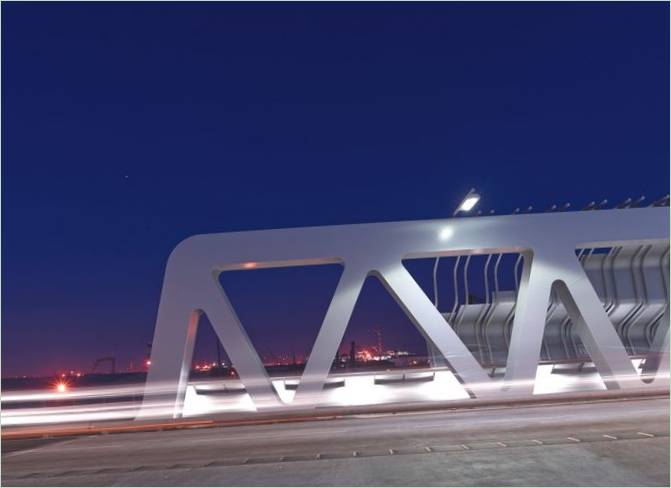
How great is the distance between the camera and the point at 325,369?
1398 centimetres

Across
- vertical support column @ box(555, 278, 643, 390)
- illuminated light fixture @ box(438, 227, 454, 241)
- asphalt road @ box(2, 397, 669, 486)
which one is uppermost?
illuminated light fixture @ box(438, 227, 454, 241)

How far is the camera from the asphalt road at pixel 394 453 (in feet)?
20.1

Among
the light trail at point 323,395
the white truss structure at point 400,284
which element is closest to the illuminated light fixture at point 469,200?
the white truss structure at point 400,284

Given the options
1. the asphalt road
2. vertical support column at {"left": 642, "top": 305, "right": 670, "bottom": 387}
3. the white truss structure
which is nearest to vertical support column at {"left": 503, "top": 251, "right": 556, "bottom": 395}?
the white truss structure

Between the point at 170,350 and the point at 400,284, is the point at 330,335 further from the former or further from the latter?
the point at 170,350

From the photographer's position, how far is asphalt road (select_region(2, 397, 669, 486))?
241 inches

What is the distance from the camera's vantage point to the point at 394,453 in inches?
306

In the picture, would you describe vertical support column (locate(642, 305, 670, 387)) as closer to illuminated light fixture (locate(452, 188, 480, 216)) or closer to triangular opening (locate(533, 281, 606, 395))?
triangular opening (locate(533, 281, 606, 395))

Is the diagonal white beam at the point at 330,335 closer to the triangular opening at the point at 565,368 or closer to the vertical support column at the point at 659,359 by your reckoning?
the triangular opening at the point at 565,368

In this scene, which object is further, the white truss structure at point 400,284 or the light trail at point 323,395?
the light trail at point 323,395

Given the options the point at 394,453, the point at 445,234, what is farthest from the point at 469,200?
the point at 394,453

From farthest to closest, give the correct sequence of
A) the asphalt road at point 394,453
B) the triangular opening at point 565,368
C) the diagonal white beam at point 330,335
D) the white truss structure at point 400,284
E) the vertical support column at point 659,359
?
the triangular opening at point 565,368 → the vertical support column at point 659,359 → the white truss structure at point 400,284 → the diagonal white beam at point 330,335 → the asphalt road at point 394,453

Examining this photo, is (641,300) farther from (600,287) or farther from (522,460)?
(522,460)

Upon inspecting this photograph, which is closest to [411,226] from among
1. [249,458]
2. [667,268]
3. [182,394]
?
[182,394]
